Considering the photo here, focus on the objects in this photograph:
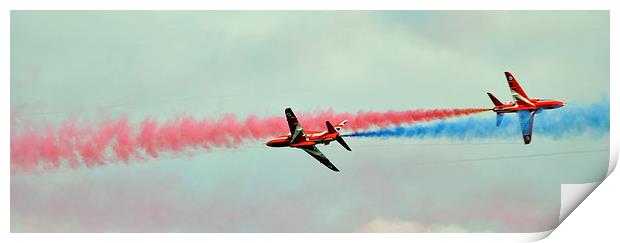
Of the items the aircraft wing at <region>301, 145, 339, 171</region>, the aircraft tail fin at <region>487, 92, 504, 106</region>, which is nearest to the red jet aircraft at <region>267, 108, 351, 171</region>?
the aircraft wing at <region>301, 145, 339, 171</region>

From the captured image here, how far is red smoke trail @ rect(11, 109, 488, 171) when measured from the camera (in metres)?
144

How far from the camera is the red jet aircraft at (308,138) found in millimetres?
143875

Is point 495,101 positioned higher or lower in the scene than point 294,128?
higher

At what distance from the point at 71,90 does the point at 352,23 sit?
15.4 ft

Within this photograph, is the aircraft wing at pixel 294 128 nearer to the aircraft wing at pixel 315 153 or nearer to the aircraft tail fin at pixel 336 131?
the aircraft wing at pixel 315 153

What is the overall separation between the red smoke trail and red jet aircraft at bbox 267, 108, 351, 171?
132 mm

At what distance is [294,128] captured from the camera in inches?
5664

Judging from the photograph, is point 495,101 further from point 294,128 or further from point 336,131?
point 294,128

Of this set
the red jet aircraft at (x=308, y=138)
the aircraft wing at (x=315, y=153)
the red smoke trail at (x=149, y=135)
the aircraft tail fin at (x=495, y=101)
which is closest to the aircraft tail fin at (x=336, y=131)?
the red jet aircraft at (x=308, y=138)

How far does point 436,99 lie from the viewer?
144m

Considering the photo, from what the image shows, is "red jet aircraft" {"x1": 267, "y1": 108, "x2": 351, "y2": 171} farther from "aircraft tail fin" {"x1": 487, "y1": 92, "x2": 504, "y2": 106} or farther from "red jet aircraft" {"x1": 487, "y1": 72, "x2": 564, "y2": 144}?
"red jet aircraft" {"x1": 487, "y1": 72, "x2": 564, "y2": 144}

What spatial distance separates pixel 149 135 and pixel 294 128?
239 cm

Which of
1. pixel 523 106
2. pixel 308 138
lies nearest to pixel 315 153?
pixel 308 138

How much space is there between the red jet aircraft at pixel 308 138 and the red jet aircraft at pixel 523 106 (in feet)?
8.35
